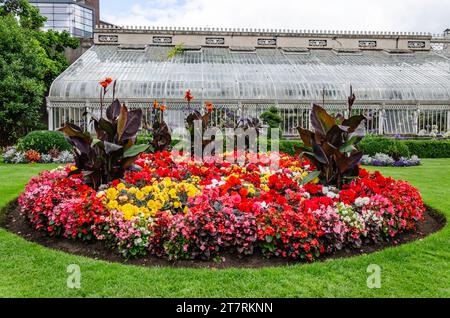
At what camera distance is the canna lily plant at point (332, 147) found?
17.9ft

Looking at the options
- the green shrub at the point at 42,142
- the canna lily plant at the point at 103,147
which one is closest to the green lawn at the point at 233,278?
the canna lily plant at the point at 103,147

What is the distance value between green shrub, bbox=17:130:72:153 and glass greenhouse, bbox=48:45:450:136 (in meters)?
5.03

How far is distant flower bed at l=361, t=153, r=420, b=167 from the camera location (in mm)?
13258

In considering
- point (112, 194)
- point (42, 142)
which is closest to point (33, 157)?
point (42, 142)

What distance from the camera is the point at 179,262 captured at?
4.04m

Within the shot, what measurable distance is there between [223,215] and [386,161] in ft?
34.9

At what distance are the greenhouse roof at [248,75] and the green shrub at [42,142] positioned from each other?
669 centimetres

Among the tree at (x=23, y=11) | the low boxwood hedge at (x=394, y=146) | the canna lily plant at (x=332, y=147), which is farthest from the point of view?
the tree at (x=23, y=11)

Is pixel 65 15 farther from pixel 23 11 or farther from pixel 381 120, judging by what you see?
pixel 381 120

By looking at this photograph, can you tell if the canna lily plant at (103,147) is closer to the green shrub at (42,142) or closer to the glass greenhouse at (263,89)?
the green shrub at (42,142)

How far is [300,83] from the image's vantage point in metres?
21.6

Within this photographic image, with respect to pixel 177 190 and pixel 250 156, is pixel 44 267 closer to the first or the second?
pixel 177 190
